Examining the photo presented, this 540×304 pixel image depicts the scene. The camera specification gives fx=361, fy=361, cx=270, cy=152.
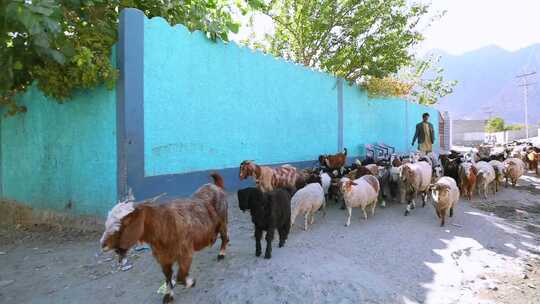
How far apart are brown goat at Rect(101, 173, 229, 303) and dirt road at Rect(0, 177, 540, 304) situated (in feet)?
1.50

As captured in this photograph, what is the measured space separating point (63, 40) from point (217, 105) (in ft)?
10.1

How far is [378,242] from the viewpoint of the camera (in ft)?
18.2

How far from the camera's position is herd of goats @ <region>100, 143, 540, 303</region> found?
301 cm

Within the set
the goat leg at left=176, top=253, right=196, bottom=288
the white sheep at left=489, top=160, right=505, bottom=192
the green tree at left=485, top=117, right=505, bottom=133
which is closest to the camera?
the goat leg at left=176, top=253, right=196, bottom=288

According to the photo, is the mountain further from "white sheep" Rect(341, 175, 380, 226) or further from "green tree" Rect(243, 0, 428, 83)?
"white sheep" Rect(341, 175, 380, 226)

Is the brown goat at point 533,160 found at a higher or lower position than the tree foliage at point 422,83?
lower

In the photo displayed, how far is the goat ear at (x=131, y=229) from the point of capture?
286 centimetres

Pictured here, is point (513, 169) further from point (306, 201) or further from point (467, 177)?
point (306, 201)

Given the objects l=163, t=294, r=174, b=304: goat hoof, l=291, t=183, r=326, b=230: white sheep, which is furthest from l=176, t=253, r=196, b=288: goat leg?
l=291, t=183, r=326, b=230: white sheep

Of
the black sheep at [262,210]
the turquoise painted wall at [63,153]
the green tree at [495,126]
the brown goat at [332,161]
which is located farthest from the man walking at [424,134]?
the green tree at [495,126]

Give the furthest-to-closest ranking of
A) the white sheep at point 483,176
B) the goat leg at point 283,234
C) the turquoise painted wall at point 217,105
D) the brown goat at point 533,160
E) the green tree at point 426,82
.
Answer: the green tree at point 426,82 < the brown goat at point 533,160 < the white sheep at point 483,176 < the turquoise painted wall at point 217,105 < the goat leg at point 283,234

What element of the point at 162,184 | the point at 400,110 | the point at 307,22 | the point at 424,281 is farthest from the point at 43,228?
the point at 400,110

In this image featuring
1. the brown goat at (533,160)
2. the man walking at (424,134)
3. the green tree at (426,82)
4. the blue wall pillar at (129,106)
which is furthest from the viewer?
the green tree at (426,82)

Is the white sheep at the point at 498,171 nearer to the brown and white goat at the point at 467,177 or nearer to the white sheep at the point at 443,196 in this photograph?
the brown and white goat at the point at 467,177
